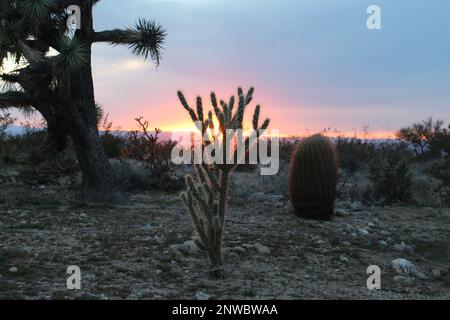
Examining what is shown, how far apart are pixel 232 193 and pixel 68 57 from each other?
3967 mm

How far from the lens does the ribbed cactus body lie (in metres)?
7.86

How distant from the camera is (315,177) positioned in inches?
311

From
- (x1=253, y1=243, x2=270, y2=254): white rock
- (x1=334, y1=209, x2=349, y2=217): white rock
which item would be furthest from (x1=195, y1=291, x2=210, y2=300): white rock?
(x1=334, y1=209, x2=349, y2=217): white rock

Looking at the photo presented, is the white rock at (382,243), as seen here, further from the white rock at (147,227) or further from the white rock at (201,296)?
the white rock at (201,296)

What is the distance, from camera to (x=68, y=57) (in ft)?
27.9

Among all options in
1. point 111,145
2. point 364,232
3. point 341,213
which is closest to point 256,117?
point 364,232

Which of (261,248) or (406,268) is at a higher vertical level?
(261,248)

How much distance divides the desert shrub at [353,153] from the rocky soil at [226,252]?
152 inches

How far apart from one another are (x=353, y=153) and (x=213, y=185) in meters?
9.02

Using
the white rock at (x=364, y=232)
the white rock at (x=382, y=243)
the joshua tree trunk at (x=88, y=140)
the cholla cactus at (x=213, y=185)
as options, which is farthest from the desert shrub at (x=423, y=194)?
the cholla cactus at (x=213, y=185)

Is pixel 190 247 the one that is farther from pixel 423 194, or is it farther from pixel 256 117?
pixel 423 194

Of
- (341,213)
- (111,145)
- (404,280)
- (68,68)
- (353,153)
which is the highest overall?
(68,68)

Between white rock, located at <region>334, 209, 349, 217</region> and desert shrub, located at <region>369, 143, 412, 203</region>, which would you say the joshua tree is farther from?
desert shrub, located at <region>369, 143, 412, 203</region>

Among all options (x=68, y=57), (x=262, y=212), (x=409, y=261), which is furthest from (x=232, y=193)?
(x=409, y=261)
